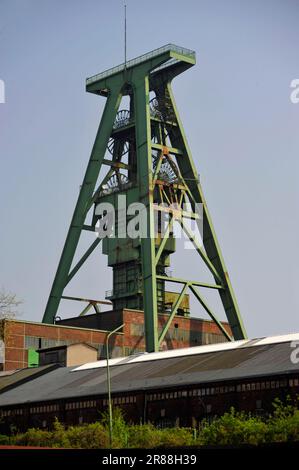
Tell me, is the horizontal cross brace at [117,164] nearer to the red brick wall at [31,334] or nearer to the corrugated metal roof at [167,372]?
the red brick wall at [31,334]

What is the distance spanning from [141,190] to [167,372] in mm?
26830

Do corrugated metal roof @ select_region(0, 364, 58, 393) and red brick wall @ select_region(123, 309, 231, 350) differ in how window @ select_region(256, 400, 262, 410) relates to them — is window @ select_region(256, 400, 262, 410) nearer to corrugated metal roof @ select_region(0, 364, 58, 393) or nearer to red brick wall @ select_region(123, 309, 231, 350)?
corrugated metal roof @ select_region(0, 364, 58, 393)

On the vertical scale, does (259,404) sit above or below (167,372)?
below

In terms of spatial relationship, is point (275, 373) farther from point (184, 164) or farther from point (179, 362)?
point (184, 164)

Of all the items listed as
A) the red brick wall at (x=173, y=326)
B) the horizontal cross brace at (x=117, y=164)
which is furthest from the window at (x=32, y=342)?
the horizontal cross brace at (x=117, y=164)

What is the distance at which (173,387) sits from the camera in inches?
1836

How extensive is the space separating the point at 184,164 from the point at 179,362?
2928 centimetres

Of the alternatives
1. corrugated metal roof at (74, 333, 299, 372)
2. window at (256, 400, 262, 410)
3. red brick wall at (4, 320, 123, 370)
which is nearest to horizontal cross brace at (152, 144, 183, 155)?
red brick wall at (4, 320, 123, 370)

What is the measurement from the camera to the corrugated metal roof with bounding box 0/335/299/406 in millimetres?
44625

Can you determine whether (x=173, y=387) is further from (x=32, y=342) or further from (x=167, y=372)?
(x=32, y=342)

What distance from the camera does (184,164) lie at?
3071 inches

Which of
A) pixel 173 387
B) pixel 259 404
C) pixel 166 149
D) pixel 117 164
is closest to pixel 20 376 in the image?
pixel 173 387

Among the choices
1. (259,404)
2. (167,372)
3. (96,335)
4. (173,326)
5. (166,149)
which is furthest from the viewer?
(173,326)
